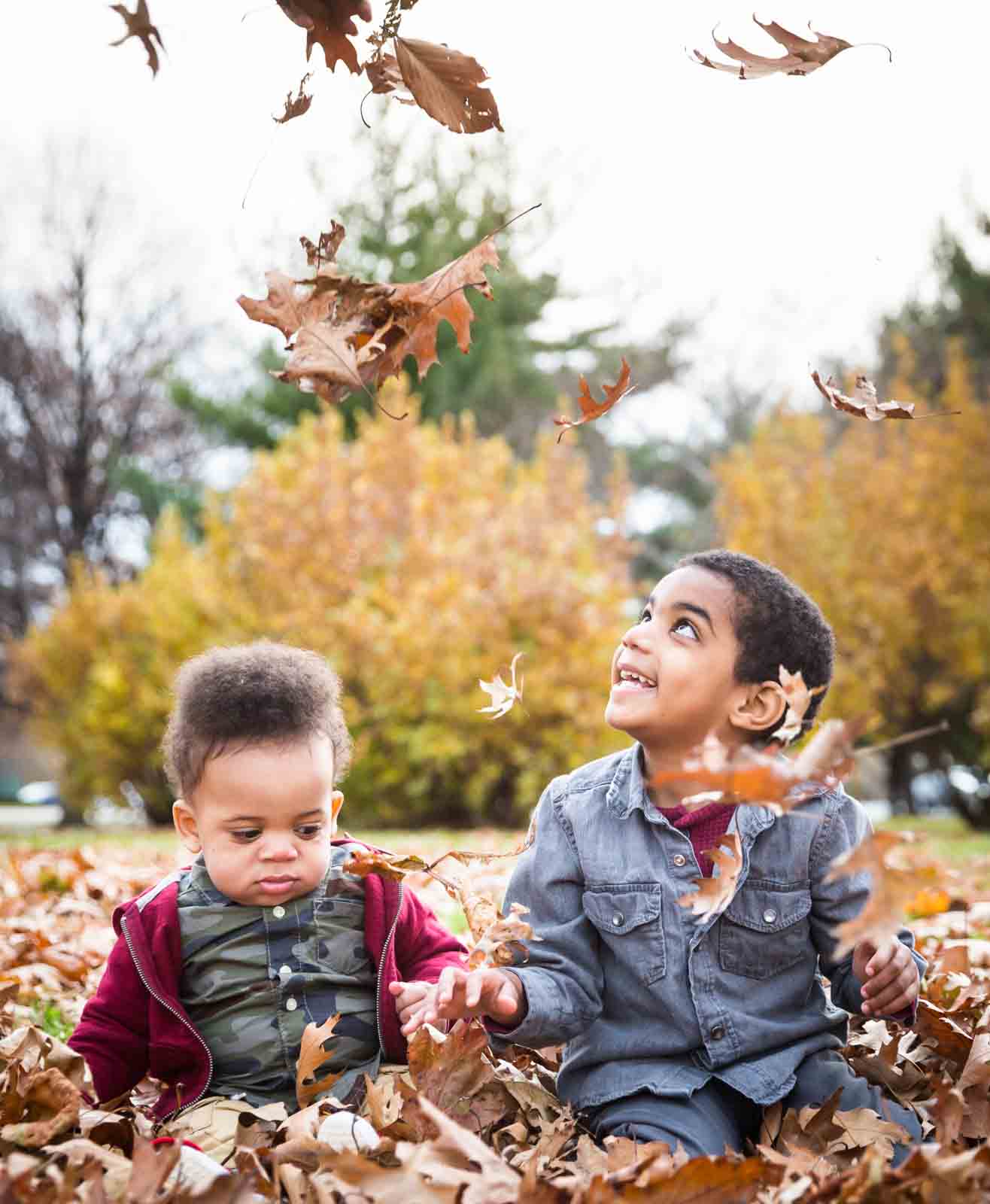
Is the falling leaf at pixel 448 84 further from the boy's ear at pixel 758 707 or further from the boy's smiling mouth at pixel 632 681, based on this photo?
the boy's ear at pixel 758 707

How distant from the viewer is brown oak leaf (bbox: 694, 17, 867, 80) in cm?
203

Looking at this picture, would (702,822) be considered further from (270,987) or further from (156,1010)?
(156,1010)

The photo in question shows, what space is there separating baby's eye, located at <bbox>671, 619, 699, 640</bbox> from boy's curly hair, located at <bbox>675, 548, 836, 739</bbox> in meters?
0.08

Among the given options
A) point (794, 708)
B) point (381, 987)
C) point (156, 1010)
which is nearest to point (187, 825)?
point (156, 1010)

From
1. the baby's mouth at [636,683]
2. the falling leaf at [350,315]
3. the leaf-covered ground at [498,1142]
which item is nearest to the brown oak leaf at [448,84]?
the falling leaf at [350,315]

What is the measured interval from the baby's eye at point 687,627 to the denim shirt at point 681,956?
0.31 meters

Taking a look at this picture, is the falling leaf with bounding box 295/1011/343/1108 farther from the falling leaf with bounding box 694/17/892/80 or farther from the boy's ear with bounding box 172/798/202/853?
the falling leaf with bounding box 694/17/892/80

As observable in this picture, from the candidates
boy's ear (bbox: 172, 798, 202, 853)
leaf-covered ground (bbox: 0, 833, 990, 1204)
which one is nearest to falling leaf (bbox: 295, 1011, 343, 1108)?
leaf-covered ground (bbox: 0, 833, 990, 1204)

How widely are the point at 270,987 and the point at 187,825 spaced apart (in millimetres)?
374

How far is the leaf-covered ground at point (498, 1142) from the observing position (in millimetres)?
1770

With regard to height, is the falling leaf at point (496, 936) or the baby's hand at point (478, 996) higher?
the falling leaf at point (496, 936)

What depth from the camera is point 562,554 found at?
12391mm

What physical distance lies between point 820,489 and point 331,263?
11.7 metres

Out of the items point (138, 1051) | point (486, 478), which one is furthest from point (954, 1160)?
point (486, 478)
